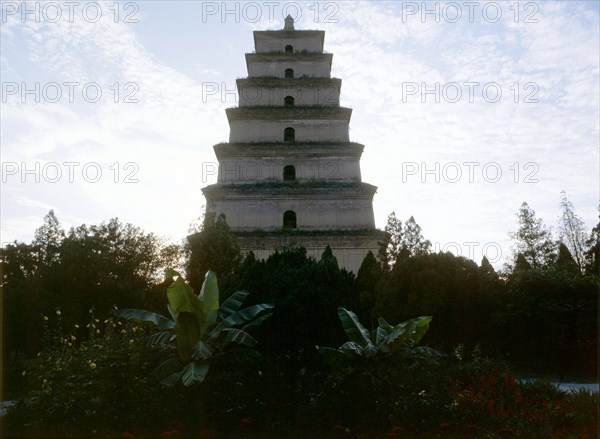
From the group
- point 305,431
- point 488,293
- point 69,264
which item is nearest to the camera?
point 305,431

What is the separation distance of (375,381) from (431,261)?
10905mm

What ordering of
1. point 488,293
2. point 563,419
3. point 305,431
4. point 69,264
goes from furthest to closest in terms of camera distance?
point 69,264 < point 488,293 < point 563,419 < point 305,431

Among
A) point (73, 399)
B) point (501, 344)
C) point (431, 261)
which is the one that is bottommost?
point (501, 344)

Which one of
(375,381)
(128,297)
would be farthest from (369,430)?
(128,297)

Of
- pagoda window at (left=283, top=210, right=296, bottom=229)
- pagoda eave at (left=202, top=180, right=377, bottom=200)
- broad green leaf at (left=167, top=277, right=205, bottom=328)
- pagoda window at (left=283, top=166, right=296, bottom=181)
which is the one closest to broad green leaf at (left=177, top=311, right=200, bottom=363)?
broad green leaf at (left=167, top=277, right=205, bottom=328)

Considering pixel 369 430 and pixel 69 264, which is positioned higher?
pixel 69 264

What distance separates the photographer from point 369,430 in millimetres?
8469

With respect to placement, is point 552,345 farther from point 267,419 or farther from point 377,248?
point 267,419

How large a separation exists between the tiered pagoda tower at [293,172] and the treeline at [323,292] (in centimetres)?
200

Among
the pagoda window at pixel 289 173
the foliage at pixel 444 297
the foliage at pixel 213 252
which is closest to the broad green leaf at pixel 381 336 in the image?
the foliage at pixel 444 297

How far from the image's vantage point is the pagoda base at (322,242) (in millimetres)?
25547

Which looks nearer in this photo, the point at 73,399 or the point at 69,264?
the point at 73,399

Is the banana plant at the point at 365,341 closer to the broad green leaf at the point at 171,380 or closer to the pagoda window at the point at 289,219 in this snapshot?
the broad green leaf at the point at 171,380

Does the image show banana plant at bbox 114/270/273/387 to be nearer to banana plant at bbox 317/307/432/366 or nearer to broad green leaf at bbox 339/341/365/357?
banana plant at bbox 317/307/432/366
